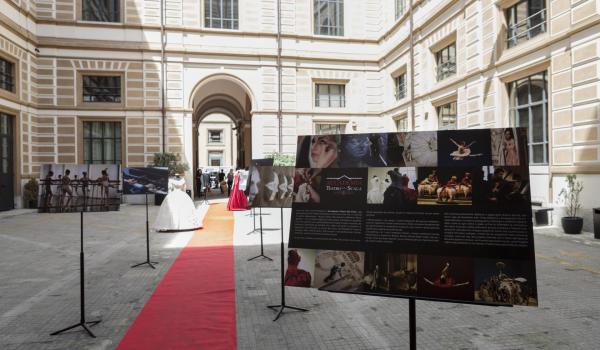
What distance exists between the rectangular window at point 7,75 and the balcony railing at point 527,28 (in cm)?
1808

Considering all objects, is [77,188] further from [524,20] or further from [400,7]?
[400,7]

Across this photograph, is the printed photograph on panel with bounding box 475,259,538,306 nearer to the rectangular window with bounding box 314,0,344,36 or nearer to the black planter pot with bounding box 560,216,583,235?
the black planter pot with bounding box 560,216,583,235

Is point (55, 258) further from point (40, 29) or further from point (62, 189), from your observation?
point (40, 29)

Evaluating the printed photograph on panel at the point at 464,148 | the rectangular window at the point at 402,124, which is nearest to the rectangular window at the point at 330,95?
the rectangular window at the point at 402,124

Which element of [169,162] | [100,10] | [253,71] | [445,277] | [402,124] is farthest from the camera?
[253,71]

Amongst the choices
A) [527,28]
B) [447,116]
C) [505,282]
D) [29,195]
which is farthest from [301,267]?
[29,195]

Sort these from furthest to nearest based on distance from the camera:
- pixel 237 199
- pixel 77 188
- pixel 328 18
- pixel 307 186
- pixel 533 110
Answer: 1. pixel 328 18
2. pixel 237 199
3. pixel 533 110
4. pixel 77 188
5. pixel 307 186

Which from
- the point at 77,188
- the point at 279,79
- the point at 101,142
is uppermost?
the point at 279,79

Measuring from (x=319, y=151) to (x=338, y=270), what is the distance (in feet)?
3.01

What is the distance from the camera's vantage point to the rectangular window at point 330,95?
73.8 ft

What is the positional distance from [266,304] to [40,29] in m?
19.3

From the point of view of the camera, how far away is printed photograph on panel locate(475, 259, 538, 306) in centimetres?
261

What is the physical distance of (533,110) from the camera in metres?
12.1

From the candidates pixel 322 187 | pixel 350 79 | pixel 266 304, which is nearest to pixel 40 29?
pixel 350 79
